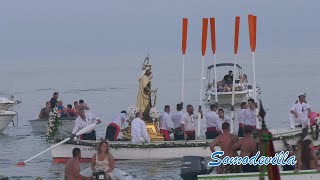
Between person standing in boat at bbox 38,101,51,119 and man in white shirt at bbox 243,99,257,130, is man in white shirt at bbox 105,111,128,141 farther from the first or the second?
person standing in boat at bbox 38,101,51,119

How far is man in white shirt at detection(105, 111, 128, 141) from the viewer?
26559 mm

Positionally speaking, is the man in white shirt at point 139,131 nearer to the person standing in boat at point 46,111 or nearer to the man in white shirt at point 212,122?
the man in white shirt at point 212,122

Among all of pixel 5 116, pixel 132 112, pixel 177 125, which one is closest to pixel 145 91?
pixel 132 112

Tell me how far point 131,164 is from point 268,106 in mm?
36463

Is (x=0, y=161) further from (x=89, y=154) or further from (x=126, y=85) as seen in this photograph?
(x=126, y=85)

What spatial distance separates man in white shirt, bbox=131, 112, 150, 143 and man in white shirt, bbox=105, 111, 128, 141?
0.55 meters

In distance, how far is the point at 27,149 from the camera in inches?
1395

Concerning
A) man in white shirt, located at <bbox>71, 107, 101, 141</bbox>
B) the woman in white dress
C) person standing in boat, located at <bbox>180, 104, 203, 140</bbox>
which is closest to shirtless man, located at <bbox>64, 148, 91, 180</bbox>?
the woman in white dress

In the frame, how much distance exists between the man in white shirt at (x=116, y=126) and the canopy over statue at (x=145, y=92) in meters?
1.01

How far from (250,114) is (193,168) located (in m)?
7.13

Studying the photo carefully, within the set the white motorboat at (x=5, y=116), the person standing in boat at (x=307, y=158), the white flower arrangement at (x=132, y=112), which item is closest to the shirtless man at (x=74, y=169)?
the person standing in boat at (x=307, y=158)

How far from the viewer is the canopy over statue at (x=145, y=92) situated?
2770cm

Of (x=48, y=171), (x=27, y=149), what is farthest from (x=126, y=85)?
(x=48, y=171)

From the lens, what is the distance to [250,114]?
2683cm
